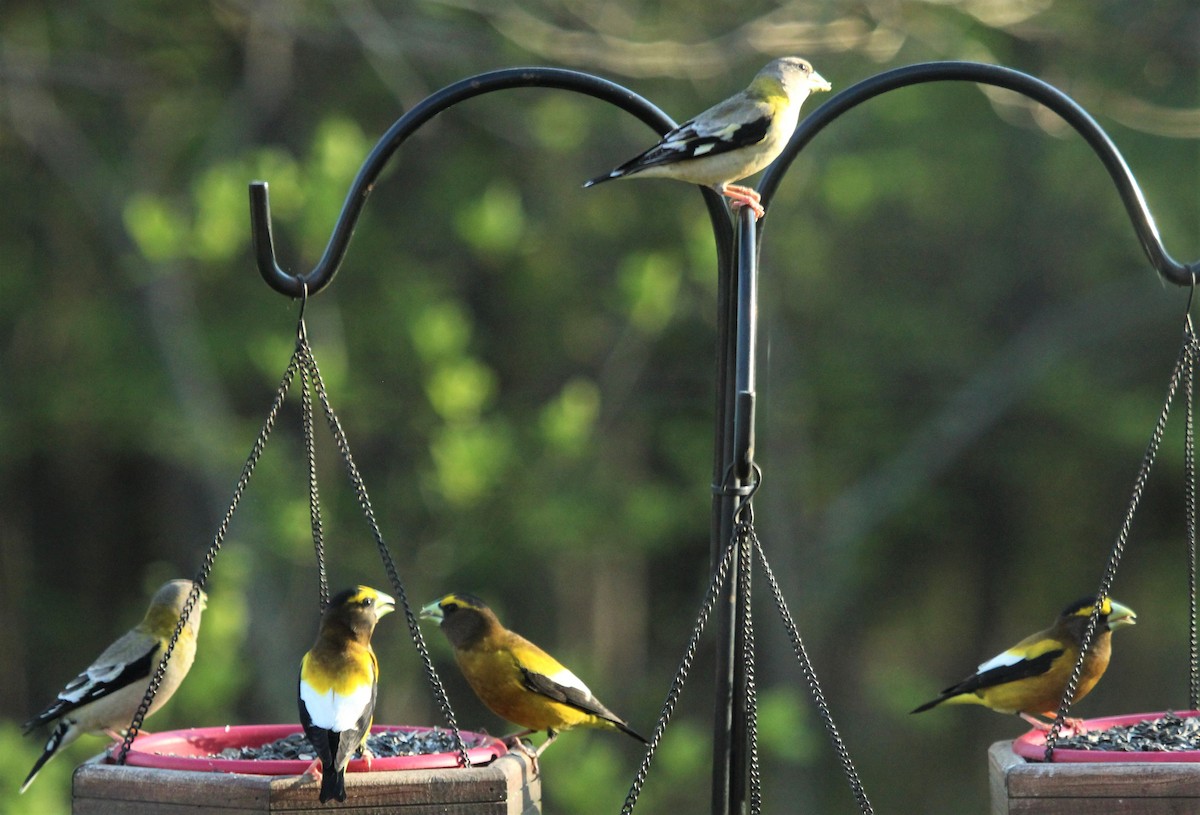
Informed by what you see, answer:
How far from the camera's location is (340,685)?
316 centimetres

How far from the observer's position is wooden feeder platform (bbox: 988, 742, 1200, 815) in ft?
9.21

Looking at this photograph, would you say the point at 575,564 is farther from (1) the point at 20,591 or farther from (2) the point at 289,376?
(2) the point at 289,376

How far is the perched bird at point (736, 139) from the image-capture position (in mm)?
3428

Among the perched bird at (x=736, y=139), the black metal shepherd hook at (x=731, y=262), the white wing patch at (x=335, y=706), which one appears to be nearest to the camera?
the white wing patch at (x=335, y=706)

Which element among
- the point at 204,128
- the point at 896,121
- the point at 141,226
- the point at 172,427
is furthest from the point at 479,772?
the point at 896,121

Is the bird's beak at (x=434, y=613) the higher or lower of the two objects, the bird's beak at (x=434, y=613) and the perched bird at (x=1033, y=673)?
the higher

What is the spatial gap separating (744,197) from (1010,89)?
0.65 metres

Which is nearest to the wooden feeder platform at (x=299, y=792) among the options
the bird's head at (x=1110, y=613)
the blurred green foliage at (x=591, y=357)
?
the bird's head at (x=1110, y=613)

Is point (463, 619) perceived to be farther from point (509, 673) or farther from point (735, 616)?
point (735, 616)

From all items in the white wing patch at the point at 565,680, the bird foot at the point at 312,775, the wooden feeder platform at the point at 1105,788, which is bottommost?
the wooden feeder platform at the point at 1105,788

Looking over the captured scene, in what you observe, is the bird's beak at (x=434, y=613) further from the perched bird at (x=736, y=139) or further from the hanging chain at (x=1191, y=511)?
the hanging chain at (x=1191, y=511)

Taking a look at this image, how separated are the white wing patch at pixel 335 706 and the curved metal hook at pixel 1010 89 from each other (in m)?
1.45

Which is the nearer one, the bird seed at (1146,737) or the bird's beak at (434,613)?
the bird seed at (1146,737)

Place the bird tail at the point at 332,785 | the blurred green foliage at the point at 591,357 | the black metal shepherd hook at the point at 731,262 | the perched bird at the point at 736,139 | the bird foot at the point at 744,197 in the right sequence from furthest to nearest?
the blurred green foliage at the point at 591,357
the perched bird at the point at 736,139
the bird foot at the point at 744,197
the black metal shepherd hook at the point at 731,262
the bird tail at the point at 332,785
